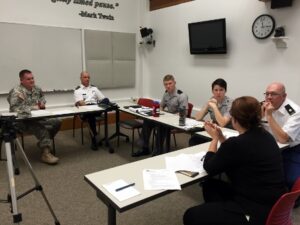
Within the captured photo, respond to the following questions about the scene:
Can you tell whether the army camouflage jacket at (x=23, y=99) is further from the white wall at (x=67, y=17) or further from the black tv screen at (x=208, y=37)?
the black tv screen at (x=208, y=37)

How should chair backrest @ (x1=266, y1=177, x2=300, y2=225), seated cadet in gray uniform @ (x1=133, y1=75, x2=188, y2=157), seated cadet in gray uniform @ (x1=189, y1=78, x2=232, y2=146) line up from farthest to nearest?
seated cadet in gray uniform @ (x1=133, y1=75, x2=188, y2=157)
seated cadet in gray uniform @ (x1=189, y1=78, x2=232, y2=146)
chair backrest @ (x1=266, y1=177, x2=300, y2=225)

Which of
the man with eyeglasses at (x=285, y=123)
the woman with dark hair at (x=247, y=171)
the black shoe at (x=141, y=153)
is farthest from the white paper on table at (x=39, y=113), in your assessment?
the man with eyeglasses at (x=285, y=123)

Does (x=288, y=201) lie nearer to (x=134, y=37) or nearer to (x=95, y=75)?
(x=95, y=75)

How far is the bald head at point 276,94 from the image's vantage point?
227cm

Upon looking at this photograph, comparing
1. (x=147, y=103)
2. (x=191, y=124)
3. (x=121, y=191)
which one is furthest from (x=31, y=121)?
(x=121, y=191)

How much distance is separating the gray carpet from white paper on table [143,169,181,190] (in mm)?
798

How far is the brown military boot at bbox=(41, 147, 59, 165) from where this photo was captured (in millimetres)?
3418

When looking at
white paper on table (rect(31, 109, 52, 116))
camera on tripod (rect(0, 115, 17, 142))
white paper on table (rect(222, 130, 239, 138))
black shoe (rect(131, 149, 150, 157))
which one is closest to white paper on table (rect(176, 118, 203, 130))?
white paper on table (rect(222, 130, 239, 138))

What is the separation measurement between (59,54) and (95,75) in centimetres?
80

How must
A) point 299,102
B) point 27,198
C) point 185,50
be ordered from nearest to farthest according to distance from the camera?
point 27,198
point 299,102
point 185,50

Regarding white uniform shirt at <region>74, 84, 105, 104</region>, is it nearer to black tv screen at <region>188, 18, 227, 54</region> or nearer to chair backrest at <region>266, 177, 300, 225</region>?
black tv screen at <region>188, 18, 227, 54</region>

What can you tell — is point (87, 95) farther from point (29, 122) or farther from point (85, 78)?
point (29, 122)

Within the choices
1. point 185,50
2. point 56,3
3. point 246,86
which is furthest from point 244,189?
point 56,3

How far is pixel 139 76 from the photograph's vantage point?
19.9 ft
